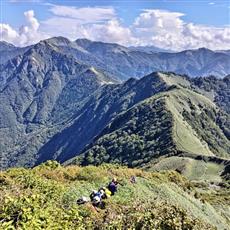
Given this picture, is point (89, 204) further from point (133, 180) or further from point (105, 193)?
point (133, 180)

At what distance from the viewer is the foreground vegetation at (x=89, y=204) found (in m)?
16.9

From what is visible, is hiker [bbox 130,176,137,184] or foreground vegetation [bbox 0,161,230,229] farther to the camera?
hiker [bbox 130,176,137,184]

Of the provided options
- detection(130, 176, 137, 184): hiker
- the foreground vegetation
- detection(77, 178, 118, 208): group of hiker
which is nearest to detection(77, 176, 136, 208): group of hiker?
detection(77, 178, 118, 208): group of hiker

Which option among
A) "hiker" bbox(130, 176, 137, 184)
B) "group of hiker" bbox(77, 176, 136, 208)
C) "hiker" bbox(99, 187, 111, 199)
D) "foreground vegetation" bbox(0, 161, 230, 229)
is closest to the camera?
"foreground vegetation" bbox(0, 161, 230, 229)

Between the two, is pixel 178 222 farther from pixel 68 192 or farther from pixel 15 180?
pixel 15 180

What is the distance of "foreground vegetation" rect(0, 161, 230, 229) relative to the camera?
16906 mm

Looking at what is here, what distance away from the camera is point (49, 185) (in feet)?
111

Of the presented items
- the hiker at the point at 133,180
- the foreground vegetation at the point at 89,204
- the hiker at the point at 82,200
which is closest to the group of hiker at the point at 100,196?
the hiker at the point at 82,200

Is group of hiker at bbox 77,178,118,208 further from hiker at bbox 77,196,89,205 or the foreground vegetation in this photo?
the foreground vegetation

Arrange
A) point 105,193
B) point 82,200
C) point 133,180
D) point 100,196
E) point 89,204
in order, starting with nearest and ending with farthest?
1. point 89,204
2. point 82,200
3. point 100,196
4. point 105,193
5. point 133,180

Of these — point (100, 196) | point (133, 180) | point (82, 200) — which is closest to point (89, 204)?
point (82, 200)

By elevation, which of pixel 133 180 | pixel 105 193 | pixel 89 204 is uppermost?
pixel 89 204

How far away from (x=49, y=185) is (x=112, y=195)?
17.8ft

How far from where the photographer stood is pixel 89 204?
104 feet
